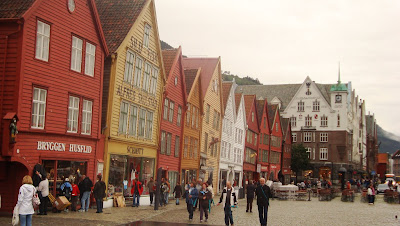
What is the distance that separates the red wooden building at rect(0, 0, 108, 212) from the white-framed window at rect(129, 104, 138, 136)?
375cm

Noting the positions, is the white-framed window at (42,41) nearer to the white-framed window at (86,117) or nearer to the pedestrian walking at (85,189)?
the white-framed window at (86,117)

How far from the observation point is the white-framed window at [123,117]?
91.9ft

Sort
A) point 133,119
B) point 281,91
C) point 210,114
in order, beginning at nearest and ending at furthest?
point 133,119, point 210,114, point 281,91

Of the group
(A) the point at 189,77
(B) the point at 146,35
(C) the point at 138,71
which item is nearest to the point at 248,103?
(A) the point at 189,77

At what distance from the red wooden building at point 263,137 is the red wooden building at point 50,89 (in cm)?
4148

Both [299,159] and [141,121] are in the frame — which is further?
[299,159]

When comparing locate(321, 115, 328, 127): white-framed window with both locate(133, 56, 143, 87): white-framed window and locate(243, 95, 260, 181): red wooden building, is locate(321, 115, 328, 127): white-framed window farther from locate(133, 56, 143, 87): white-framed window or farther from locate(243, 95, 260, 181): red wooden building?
locate(133, 56, 143, 87): white-framed window

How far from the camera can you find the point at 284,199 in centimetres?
4231

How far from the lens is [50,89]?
21547mm

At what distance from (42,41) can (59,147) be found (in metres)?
4.70

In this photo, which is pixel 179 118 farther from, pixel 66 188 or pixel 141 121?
pixel 66 188

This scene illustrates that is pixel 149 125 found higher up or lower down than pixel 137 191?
higher up

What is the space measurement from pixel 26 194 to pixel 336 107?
85584 mm

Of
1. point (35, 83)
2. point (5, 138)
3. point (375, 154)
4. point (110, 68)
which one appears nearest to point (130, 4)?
point (110, 68)
